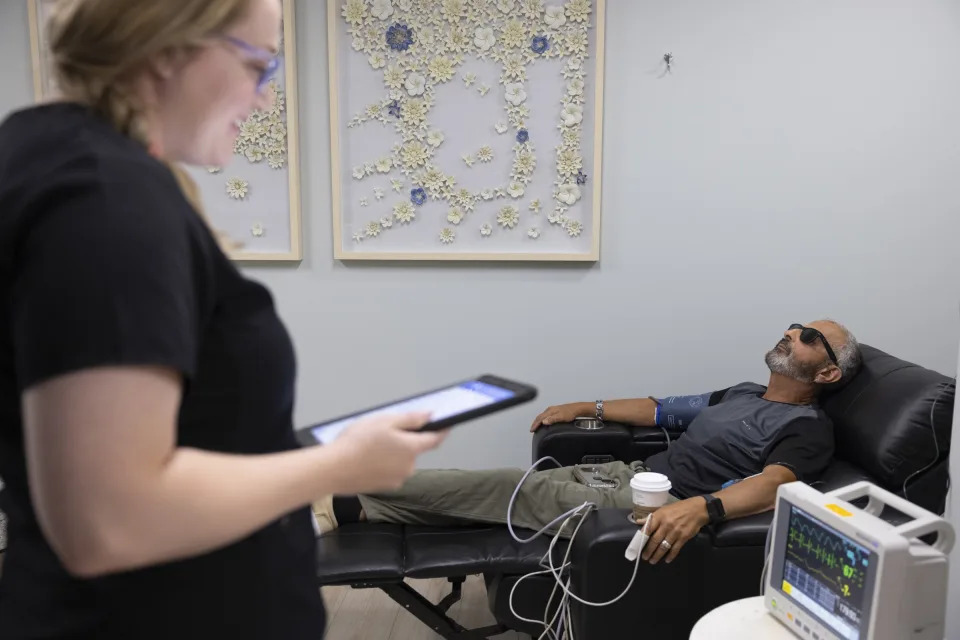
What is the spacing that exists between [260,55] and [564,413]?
6.89ft

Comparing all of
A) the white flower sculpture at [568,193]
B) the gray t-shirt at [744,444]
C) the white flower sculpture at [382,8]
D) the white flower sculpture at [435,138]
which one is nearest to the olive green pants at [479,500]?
the gray t-shirt at [744,444]

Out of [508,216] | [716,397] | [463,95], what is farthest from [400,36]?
[716,397]

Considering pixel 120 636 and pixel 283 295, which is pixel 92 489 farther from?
pixel 283 295

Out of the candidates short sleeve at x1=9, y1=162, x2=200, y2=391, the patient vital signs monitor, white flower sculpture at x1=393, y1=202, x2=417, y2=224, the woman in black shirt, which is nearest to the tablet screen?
the woman in black shirt

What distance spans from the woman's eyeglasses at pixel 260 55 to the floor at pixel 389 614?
1897 millimetres

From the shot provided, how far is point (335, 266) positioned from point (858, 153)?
6.53 feet

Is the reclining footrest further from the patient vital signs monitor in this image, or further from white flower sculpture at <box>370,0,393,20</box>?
white flower sculpture at <box>370,0,393,20</box>

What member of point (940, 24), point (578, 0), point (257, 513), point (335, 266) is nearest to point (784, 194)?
point (940, 24)

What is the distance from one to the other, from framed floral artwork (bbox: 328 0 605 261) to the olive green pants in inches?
36.4

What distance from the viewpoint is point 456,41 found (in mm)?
2721

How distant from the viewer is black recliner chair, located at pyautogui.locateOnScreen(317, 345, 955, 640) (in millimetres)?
1829

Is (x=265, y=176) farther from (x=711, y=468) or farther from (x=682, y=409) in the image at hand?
(x=711, y=468)

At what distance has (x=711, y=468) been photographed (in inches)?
90.2

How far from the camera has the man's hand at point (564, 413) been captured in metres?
2.63
